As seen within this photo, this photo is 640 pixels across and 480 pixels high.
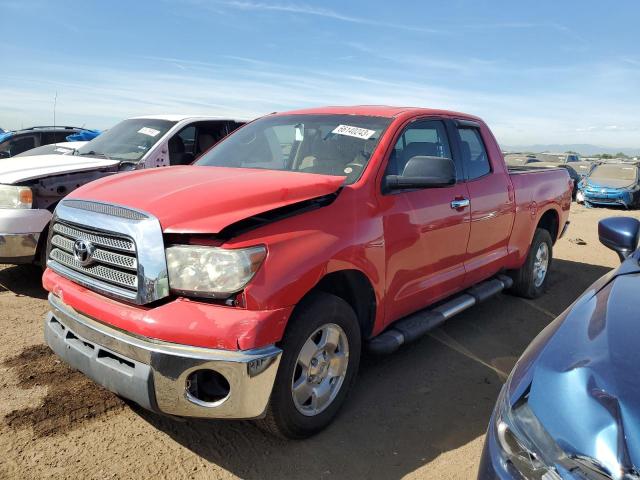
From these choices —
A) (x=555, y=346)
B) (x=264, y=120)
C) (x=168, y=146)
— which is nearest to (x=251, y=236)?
(x=555, y=346)

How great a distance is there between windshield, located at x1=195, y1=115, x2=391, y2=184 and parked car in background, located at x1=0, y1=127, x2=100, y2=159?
9.39 m

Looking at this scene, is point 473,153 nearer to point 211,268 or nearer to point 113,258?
point 211,268

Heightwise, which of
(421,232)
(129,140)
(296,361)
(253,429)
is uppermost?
(129,140)

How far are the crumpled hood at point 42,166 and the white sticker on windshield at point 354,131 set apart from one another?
2913mm

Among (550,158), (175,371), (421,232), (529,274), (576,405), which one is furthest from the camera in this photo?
(550,158)

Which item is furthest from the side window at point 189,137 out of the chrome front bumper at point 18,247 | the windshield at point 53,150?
A: the chrome front bumper at point 18,247

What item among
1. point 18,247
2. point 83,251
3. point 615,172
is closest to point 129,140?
point 18,247

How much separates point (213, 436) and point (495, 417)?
1.74 metres

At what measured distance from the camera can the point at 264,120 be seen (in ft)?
14.2

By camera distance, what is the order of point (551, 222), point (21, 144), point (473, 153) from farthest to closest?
1. point (21, 144)
2. point (551, 222)
3. point (473, 153)

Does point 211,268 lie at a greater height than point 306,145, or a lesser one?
lesser

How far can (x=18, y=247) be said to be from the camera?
473 cm

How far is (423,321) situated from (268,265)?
1638 mm

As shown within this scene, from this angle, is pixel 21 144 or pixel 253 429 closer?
pixel 253 429
